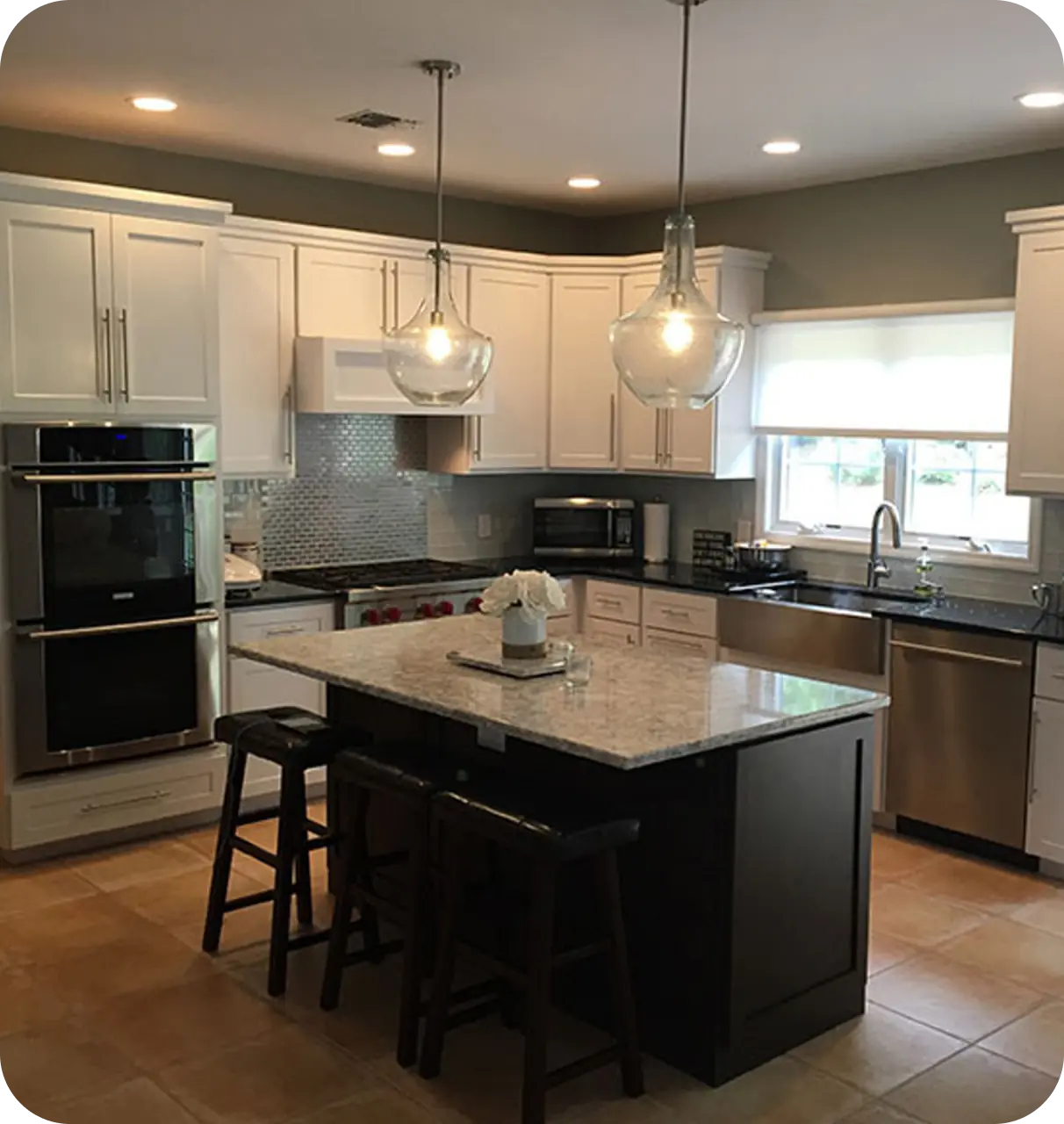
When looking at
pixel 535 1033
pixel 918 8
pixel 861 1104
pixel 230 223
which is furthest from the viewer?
pixel 230 223

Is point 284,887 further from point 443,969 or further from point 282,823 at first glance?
point 443,969

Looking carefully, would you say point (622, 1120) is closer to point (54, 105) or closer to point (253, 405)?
point (253, 405)

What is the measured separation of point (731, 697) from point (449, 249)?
309 cm

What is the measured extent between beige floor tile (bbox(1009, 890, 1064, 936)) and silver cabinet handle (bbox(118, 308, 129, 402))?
3.55 metres

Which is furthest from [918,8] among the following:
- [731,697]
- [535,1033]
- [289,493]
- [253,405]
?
[289,493]

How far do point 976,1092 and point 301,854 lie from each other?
2011mm

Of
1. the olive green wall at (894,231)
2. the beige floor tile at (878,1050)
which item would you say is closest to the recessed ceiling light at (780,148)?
the olive green wall at (894,231)

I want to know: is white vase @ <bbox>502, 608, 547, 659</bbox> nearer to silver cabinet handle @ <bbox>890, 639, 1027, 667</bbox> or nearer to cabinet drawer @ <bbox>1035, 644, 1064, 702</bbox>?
silver cabinet handle @ <bbox>890, 639, 1027, 667</bbox>

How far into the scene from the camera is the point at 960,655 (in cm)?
452

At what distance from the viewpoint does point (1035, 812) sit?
4.36 metres

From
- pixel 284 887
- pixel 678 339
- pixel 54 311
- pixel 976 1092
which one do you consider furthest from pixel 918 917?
pixel 54 311

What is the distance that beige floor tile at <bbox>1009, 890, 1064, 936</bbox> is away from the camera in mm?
3990

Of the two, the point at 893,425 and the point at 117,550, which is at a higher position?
the point at 893,425

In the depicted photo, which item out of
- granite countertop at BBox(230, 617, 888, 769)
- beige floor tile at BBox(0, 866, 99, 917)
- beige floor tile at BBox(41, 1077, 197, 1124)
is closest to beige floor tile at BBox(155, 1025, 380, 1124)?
beige floor tile at BBox(41, 1077, 197, 1124)
